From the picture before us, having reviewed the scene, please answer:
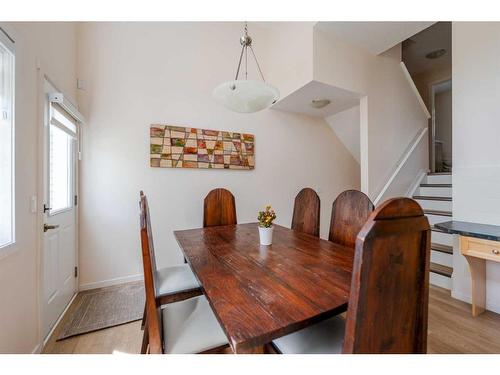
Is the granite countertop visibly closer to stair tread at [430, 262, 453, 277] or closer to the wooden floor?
stair tread at [430, 262, 453, 277]

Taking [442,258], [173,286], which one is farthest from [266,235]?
[442,258]

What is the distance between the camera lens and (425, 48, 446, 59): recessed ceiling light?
385 centimetres

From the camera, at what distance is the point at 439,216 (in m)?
2.78

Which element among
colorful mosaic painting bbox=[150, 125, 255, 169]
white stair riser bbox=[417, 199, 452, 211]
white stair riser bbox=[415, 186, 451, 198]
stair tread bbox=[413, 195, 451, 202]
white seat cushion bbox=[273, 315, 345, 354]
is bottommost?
white seat cushion bbox=[273, 315, 345, 354]

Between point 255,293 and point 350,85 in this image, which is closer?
point 255,293

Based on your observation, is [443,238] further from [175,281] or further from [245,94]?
[175,281]

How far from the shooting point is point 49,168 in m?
1.77

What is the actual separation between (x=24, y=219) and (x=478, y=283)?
3.54 metres

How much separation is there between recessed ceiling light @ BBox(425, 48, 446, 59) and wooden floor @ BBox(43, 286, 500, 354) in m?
4.12

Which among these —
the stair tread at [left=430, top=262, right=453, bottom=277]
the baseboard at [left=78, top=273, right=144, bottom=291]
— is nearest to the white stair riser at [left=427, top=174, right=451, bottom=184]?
the stair tread at [left=430, top=262, right=453, bottom=277]

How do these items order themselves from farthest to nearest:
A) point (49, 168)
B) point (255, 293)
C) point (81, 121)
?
point (81, 121)
point (49, 168)
point (255, 293)
